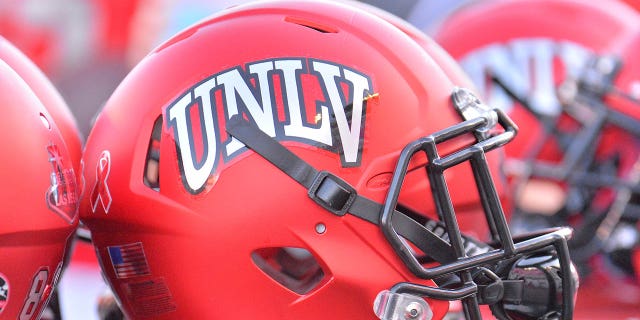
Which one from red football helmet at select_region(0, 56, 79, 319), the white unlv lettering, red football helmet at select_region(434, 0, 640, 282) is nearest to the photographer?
red football helmet at select_region(0, 56, 79, 319)

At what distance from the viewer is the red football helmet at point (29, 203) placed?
1.15 m

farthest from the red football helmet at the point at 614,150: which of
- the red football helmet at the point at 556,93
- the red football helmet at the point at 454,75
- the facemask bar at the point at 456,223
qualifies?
the facemask bar at the point at 456,223

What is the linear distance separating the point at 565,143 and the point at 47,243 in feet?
5.16

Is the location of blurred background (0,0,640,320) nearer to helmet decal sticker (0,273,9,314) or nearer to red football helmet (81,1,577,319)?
red football helmet (81,1,577,319)

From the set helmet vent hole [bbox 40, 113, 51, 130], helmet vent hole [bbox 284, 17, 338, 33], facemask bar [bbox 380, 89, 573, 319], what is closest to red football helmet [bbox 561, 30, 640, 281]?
facemask bar [bbox 380, 89, 573, 319]

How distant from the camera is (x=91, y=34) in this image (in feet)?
11.9

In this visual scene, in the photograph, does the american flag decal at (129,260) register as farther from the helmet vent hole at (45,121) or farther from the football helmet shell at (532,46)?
the football helmet shell at (532,46)

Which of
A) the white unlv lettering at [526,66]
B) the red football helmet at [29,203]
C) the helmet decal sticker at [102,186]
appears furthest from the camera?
the white unlv lettering at [526,66]

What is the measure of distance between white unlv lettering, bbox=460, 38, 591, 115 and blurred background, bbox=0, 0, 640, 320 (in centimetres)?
92

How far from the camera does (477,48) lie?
2.62 metres

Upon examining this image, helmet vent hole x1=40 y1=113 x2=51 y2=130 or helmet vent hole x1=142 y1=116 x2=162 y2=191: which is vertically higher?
helmet vent hole x1=40 y1=113 x2=51 y2=130

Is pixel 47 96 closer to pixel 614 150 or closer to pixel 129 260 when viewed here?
pixel 129 260

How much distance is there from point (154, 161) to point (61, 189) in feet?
0.40

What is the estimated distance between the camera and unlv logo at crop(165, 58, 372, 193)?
1.18 metres
